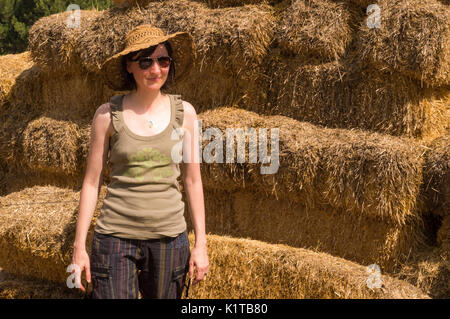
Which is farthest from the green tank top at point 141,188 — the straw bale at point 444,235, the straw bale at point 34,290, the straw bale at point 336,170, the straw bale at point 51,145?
the straw bale at point 51,145

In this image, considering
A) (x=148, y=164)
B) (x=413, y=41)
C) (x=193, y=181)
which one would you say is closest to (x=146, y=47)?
(x=148, y=164)

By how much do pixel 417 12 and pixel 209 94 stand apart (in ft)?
6.28

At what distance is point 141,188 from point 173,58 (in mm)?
800

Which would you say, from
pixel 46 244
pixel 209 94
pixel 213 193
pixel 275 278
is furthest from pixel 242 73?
pixel 46 244

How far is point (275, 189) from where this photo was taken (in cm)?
430

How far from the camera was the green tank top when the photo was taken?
229 cm

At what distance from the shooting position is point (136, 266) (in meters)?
2.38

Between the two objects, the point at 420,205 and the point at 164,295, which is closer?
the point at 164,295

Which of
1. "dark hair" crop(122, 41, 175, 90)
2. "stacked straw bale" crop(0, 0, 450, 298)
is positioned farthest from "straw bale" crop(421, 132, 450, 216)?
"dark hair" crop(122, 41, 175, 90)

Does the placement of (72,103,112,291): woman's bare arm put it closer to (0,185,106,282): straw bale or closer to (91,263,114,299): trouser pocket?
(91,263,114,299): trouser pocket

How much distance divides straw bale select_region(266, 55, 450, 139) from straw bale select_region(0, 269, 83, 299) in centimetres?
229

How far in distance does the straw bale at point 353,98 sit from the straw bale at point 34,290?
229cm

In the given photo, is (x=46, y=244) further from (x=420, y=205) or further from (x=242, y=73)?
(x=420, y=205)

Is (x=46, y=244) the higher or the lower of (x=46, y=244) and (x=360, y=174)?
the lower
